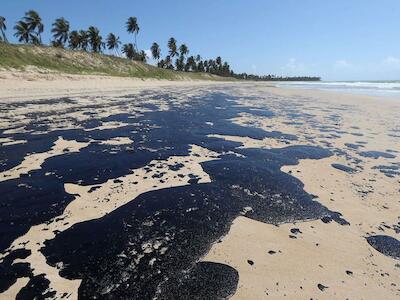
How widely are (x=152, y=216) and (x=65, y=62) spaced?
53.5 metres

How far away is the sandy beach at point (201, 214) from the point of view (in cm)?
381

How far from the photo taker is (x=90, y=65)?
5859 cm

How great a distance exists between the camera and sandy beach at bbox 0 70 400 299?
381cm

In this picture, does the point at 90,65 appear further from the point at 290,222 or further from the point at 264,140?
the point at 290,222

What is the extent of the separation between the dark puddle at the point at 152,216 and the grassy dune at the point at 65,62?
1292 inches

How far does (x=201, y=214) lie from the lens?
5.48m

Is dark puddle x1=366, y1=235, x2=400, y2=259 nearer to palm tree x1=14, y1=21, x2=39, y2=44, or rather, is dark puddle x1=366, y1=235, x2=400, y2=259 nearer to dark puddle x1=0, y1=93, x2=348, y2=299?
dark puddle x1=0, y1=93, x2=348, y2=299

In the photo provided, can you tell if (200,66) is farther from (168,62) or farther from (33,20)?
(33,20)

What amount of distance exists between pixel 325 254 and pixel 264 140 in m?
7.35

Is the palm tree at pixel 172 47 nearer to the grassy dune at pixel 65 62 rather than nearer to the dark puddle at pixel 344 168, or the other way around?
the grassy dune at pixel 65 62

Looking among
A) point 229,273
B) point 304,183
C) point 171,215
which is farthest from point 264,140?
point 229,273

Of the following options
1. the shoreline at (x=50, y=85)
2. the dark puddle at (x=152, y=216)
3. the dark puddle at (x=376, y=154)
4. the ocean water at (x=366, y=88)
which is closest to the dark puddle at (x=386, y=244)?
the dark puddle at (x=152, y=216)

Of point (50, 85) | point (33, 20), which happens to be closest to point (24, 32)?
point (33, 20)

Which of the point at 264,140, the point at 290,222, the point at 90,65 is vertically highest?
the point at 290,222
